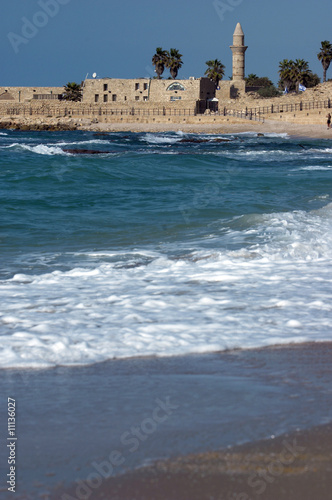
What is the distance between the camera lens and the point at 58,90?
88.2 metres

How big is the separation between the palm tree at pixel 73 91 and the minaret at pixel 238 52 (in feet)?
71.6

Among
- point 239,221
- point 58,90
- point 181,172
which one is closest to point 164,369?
point 239,221

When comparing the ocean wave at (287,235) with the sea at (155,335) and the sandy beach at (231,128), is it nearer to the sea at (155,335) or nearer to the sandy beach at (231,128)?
the sea at (155,335)

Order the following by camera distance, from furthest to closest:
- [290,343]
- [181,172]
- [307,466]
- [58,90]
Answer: [58,90] → [181,172] → [290,343] → [307,466]

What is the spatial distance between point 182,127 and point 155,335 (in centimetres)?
5831

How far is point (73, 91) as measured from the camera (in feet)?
276

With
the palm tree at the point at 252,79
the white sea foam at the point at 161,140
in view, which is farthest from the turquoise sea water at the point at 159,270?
the palm tree at the point at 252,79

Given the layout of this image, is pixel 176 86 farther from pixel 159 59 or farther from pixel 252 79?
pixel 252 79

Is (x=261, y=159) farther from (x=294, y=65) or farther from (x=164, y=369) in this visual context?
(x=294, y=65)

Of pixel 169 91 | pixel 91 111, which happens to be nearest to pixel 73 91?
pixel 91 111

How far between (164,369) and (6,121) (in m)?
77.3

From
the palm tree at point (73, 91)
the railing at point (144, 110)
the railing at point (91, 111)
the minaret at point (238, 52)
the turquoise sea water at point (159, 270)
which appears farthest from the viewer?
the palm tree at point (73, 91)

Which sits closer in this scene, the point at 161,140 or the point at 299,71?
the point at 161,140

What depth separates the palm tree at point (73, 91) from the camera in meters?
83.9
